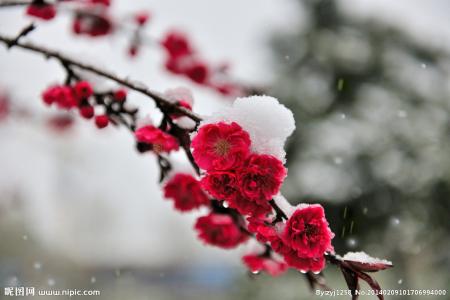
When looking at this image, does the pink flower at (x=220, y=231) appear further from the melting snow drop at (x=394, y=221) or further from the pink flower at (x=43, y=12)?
the melting snow drop at (x=394, y=221)

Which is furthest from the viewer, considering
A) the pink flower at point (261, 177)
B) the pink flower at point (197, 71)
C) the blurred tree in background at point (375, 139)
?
the blurred tree in background at point (375, 139)

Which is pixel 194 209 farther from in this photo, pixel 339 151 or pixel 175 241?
pixel 175 241

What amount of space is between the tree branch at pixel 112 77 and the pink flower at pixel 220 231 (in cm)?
27

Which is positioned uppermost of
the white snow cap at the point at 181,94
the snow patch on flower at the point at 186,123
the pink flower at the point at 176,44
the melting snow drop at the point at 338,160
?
the melting snow drop at the point at 338,160

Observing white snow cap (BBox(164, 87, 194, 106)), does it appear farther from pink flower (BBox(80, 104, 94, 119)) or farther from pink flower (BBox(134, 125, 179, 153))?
pink flower (BBox(80, 104, 94, 119))

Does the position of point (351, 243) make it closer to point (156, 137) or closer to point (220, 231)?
point (220, 231)

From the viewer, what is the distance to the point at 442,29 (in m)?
6.45

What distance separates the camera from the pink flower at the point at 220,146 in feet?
2.33

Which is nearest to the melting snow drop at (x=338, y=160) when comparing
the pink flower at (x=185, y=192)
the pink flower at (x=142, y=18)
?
the pink flower at (x=142, y=18)

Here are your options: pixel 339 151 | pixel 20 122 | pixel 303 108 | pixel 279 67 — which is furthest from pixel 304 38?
pixel 20 122

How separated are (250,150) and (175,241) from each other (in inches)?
432

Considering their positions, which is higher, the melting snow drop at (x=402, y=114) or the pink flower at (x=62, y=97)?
the melting snow drop at (x=402, y=114)

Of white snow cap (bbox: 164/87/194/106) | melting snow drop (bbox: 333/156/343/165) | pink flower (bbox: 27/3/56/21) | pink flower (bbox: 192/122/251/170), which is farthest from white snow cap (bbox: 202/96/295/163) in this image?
melting snow drop (bbox: 333/156/343/165)

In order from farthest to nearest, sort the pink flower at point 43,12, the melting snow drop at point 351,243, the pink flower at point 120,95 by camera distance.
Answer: the melting snow drop at point 351,243
the pink flower at point 43,12
the pink flower at point 120,95
